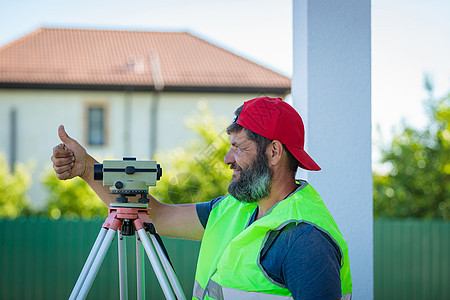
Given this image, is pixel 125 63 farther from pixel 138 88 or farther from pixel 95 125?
pixel 95 125

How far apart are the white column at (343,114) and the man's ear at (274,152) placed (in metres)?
0.52

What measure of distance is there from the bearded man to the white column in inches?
18.7

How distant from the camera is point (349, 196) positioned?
2.34m

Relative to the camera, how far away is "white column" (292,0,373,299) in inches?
91.6

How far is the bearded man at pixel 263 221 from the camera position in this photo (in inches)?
59.4

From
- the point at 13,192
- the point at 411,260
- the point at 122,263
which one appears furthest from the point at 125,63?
the point at 122,263

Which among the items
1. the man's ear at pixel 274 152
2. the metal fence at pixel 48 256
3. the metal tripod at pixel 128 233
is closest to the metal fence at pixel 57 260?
the metal fence at pixel 48 256

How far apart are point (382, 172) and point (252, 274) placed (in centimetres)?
928

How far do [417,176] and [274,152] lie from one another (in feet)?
29.7

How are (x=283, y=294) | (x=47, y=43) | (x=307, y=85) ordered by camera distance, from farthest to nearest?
(x=47, y=43)
(x=307, y=85)
(x=283, y=294)

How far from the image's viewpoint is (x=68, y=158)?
2135 millimetres

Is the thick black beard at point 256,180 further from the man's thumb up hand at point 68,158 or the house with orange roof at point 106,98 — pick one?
the house with orange roof at point 106,98

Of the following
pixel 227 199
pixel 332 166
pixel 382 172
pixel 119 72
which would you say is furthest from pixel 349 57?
pixel 119 72

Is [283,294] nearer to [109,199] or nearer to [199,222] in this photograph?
[199,222]
